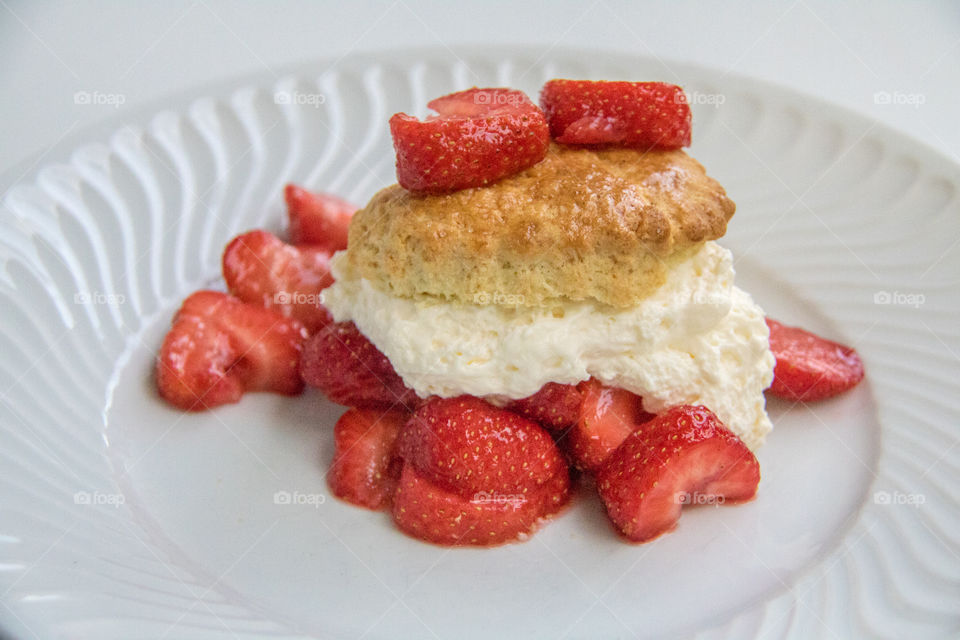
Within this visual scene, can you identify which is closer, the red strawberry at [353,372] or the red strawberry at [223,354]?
the red strawberry at [353,372]

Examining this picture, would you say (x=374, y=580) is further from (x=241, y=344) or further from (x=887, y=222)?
(x=887, y=222)

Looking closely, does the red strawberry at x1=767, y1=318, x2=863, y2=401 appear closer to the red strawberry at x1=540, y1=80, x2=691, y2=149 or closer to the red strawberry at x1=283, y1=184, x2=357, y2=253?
the red strawberry at x1=540, y1=80, x2=691, y2=149

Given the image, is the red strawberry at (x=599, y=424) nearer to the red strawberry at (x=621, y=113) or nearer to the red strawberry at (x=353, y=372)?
the red strawberry at (x=353, y=372)

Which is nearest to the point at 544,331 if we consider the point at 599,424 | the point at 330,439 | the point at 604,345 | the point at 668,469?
the point at 604,345

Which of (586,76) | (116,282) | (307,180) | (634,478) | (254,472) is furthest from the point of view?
(586,76)

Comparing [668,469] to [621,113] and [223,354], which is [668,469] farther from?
[223,354]

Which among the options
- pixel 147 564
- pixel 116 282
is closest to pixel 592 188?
pixel 147 564

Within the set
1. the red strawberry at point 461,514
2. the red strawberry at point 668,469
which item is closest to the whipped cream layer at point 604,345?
the red strawberry at point 668,469
